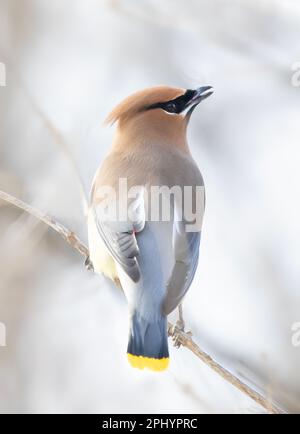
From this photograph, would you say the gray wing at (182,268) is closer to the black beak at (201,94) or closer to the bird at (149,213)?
the bird at (149,213)

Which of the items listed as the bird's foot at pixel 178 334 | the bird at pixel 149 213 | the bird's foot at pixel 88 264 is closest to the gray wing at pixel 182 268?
the bird at pixel 149 213

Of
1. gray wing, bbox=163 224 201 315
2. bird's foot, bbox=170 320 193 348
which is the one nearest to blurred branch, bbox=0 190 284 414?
bird's foot, bbox=170 320 193 348

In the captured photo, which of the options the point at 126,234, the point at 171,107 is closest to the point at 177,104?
the point at 171,107

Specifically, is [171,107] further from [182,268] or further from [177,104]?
[182,268]

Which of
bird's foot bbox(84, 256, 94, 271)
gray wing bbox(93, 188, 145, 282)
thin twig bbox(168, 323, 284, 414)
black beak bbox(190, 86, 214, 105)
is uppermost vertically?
black beak bbox(190, 86, 214, 105)

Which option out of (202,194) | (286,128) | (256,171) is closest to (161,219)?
(202,194)

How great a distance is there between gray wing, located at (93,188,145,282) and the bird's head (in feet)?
0.52

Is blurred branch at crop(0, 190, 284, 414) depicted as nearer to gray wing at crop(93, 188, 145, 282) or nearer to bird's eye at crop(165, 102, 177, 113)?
gray wing at crop(93, 188, 145, 282)

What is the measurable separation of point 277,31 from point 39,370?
3.16ft

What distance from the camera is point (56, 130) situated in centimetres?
163

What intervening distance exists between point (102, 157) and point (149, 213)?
19 cm

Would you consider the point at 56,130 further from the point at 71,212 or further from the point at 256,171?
the point at 256,171

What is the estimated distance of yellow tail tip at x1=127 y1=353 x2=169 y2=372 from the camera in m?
1.46

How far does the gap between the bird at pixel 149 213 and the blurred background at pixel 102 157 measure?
0.04m
